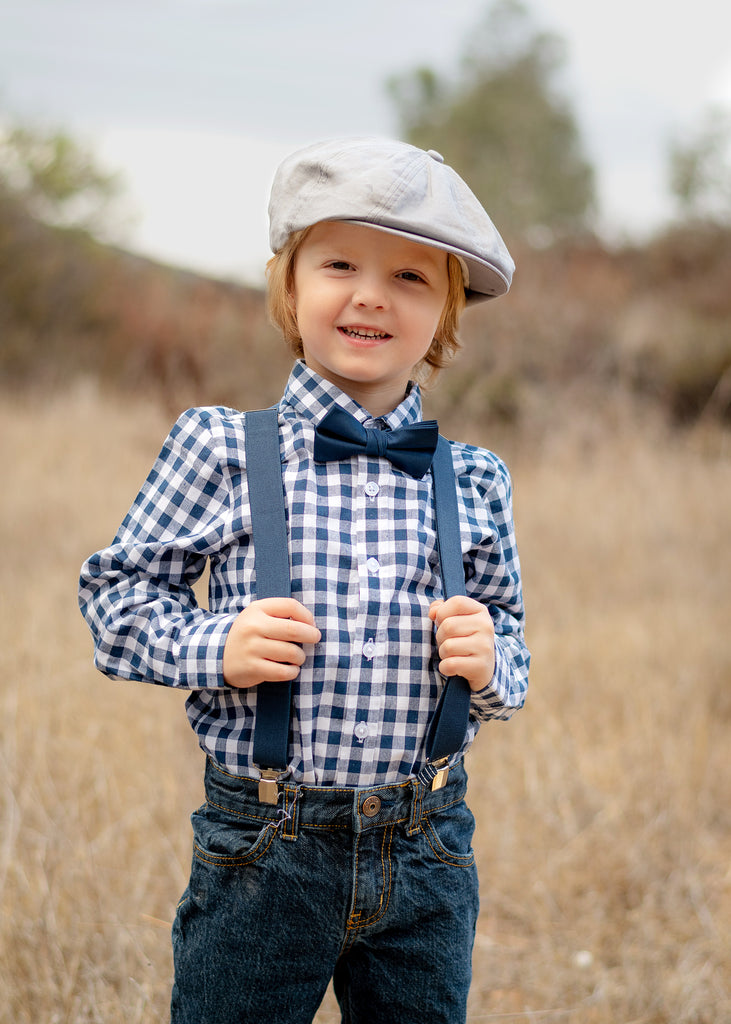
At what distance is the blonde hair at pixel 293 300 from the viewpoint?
140cm

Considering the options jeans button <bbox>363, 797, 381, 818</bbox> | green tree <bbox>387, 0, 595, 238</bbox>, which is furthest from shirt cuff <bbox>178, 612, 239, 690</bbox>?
green tree <bbox>387, 0, 595, 238</bbox>

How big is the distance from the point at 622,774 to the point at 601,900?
1.92 feet

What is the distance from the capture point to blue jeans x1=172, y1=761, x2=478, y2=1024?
4.13 feet

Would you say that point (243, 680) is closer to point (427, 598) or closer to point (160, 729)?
point (427, 598)

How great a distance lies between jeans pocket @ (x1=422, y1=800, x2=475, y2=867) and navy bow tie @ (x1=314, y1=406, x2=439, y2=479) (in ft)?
1.60

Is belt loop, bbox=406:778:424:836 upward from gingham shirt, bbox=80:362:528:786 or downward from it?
downward

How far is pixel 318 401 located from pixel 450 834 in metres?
0.65

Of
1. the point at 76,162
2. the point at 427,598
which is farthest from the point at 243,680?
the point at 76,162

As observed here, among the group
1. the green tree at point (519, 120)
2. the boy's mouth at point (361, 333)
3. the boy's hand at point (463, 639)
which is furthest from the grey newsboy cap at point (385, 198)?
the green tree at point (519, 120)

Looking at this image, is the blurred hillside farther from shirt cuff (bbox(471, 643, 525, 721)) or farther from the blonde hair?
shirt cuff (bbox(471, 643, 525, 721))

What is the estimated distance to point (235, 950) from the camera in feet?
4.17

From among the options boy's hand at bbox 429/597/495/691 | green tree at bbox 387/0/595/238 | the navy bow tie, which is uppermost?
green tree at bbox 387/0/595/238

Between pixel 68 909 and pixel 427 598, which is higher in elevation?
pixel 427 598

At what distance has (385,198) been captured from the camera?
4.08 feet
